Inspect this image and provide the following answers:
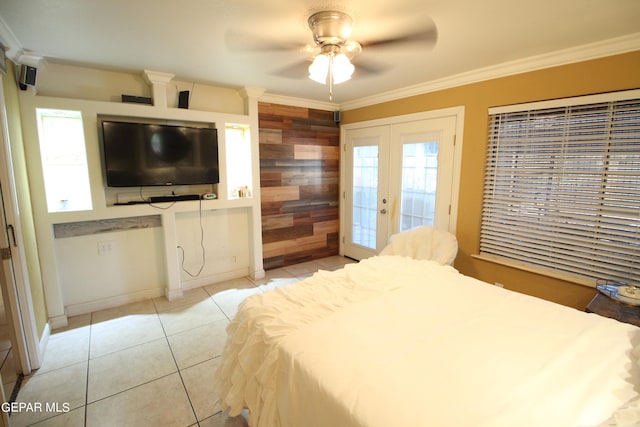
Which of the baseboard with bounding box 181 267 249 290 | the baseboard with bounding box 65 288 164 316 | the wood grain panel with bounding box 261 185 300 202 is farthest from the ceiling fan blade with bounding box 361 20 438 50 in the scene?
the baseboard with bounding box 65 288 164 316

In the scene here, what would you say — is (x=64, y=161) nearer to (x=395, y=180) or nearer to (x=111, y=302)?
(x=111, y=302)

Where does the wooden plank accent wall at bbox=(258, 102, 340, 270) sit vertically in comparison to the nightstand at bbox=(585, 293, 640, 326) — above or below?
above

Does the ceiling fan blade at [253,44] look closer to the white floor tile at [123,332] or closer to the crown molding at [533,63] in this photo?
the crown molding at [533,63]

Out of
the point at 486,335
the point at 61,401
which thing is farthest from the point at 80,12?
the point at 486,335

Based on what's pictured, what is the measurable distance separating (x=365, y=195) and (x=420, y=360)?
3.24 meters

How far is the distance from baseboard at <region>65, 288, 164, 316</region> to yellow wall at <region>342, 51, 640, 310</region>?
3.51m

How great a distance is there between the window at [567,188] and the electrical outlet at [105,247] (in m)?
3.91

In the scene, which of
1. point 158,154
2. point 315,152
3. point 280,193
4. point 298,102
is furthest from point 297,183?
point 158,154

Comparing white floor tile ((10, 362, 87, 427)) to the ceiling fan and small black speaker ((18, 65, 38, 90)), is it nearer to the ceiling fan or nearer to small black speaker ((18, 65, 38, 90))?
small black speaker ((18, 65, 38, 90))

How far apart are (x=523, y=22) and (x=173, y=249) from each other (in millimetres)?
3659

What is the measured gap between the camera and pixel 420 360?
1217 millimetres

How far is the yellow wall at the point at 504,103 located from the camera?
2.19 meters

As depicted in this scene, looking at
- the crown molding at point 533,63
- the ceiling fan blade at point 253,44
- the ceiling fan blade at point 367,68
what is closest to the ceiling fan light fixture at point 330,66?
the ceiling fan blade at point 253,44

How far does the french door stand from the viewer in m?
3.26
